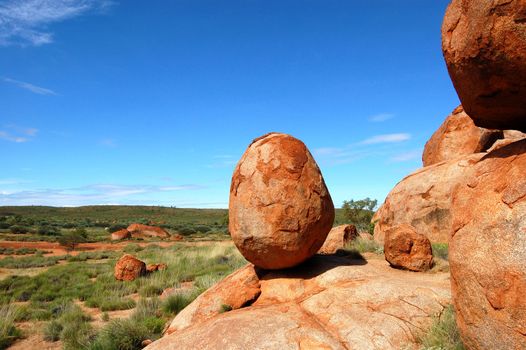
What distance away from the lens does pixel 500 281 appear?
3600 mm

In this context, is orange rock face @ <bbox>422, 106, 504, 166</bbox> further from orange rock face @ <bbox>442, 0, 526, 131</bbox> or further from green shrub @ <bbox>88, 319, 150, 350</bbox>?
green shrub @ <bbox>88, 319, 150, 350</bbox>

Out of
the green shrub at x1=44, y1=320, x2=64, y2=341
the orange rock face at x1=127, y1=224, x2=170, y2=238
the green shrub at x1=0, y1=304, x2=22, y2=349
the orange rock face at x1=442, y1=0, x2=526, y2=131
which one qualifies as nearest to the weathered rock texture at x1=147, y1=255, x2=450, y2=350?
the orange rock face at x1=442, y1=0, x2=526, y2=131

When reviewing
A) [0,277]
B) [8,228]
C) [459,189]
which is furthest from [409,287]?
[8,228]

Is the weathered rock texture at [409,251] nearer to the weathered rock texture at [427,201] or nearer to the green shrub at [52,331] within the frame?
the weathered rock texture at [427,201]

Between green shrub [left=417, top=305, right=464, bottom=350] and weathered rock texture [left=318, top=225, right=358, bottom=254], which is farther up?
weathered rock texture [left=318, top=225, right=358, bottom=254]

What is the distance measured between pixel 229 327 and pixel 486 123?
4269mm

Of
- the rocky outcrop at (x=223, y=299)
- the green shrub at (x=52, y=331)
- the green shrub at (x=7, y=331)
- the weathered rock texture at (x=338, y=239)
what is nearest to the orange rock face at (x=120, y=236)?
the green shrub at (x=7, y=331)

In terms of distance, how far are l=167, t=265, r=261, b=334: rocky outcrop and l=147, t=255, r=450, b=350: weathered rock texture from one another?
0.20m

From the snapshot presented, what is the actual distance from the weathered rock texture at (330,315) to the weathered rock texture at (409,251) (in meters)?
0.69

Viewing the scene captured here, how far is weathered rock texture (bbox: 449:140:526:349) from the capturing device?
3500mm

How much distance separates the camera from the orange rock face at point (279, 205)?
23.4 ft

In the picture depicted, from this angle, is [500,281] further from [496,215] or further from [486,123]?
[486,123]

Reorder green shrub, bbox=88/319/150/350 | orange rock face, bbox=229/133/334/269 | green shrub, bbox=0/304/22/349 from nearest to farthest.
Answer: orange rock face, bbox=229/133/334/269 < green shrub, bbox=88/319/150/350 < green shrub, bbox=0/304/22/349

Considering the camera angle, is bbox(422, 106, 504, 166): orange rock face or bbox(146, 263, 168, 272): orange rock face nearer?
bbox(422, 106, 504, 166): orange rock face
